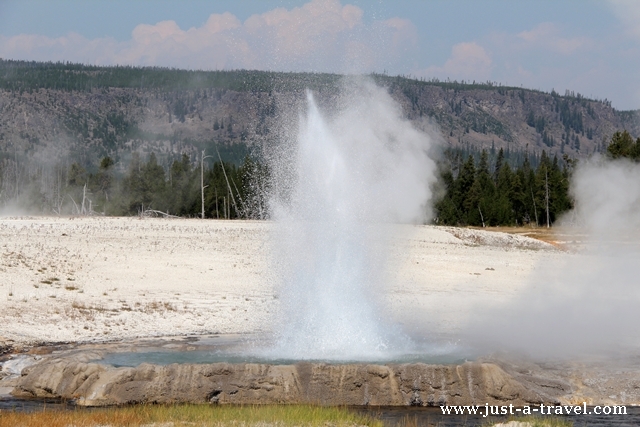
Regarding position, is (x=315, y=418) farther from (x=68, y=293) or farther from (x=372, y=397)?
(x=68, y=293)

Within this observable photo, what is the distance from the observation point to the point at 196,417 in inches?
418

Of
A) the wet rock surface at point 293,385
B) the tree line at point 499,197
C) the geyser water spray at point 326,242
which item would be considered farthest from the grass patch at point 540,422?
the tree line at point 499,197

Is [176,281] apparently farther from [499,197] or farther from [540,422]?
[499,197]

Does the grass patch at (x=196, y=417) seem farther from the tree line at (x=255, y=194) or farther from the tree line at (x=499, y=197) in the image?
the tree line at (x=499, y=197)

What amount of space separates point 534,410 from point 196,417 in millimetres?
4980

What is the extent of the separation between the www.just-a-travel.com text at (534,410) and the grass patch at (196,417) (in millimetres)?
1763

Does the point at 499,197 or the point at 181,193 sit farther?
the point at 181,193

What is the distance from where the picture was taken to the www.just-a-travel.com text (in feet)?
39.1

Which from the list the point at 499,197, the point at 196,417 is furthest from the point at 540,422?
the point at 499,197

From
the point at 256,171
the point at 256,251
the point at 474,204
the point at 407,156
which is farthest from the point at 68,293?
the point at 474,204

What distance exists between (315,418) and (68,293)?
1356 cm

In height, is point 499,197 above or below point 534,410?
below

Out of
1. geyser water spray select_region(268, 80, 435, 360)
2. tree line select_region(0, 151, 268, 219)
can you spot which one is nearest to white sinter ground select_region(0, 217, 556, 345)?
geyser water spray select_region(268, 80, 435, 360)

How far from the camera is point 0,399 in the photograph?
12516 mm
